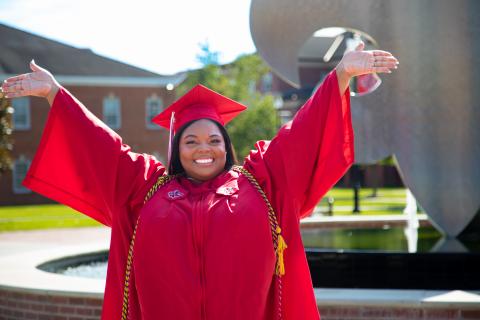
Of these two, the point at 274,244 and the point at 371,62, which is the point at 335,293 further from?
the point at 371,62

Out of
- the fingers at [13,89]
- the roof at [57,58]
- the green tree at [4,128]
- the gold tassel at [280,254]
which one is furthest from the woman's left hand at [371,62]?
the roof at [57,58]

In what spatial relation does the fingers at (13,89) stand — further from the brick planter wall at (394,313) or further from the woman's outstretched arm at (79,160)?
the brick planter wall at (394,313)

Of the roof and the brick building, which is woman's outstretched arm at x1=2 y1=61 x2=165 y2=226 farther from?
the roof

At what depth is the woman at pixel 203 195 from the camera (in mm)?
3188

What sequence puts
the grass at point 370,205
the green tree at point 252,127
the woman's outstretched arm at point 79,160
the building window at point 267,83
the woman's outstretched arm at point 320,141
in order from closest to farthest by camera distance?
1. the woman's outstretched arm at point 320,141
2. the woman's outstretched arm at point 79,160
3. the grass at point 370,205
4. the green tree at point 252,127
5. the building window at point 267,83

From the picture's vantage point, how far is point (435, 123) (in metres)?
7.66

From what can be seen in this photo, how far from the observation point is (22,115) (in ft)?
108

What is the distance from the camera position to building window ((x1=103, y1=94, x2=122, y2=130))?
111 ft

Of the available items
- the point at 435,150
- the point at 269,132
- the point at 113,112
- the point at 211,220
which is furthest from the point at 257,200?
the point at 269,132

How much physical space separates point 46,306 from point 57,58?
29.7m

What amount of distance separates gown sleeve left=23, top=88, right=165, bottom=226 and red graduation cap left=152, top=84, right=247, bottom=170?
0.75ft

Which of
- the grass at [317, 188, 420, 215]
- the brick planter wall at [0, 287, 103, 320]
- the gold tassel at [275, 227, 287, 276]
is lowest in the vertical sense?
the grass at [317, 188, 420, 215]

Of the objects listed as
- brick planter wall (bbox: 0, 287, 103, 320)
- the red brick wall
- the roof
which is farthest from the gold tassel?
the roof

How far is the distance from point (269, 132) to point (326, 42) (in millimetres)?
11637
